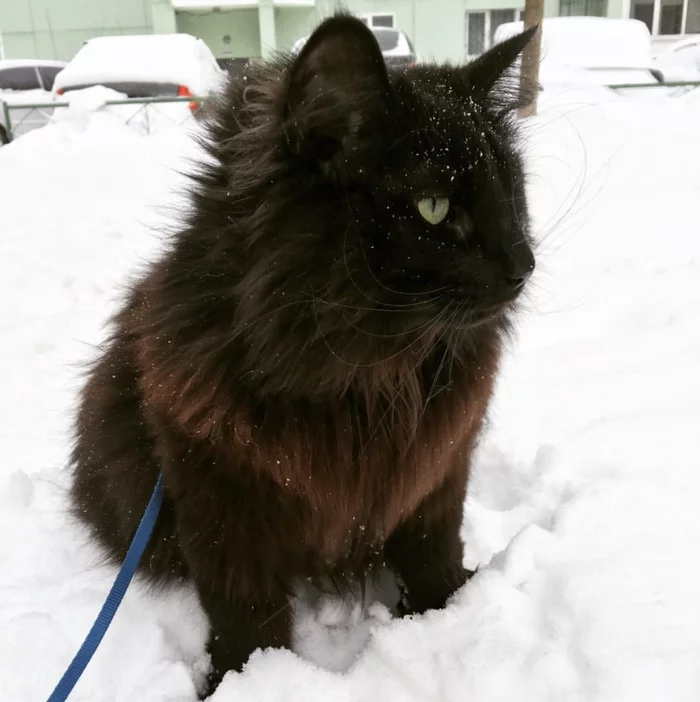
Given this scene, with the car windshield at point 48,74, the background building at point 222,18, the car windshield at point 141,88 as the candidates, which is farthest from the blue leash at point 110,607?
the background building at point 222,18

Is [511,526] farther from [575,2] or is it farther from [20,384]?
[575,2]

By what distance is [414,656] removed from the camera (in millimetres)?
1406

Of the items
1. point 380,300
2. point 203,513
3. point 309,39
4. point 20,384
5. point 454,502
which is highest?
point 309,39

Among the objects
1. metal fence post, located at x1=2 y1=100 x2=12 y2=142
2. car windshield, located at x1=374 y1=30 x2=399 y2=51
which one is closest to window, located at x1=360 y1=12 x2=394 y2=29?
car windshield, located at x1=374 y1=30 x2=399 y2=51

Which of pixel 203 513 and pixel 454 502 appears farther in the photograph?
pixel 454 502

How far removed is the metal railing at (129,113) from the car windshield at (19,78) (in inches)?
130

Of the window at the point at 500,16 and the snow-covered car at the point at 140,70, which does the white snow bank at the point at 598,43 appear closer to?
the snow-covered car at the point at 140,70

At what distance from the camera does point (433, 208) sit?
112 centimetres

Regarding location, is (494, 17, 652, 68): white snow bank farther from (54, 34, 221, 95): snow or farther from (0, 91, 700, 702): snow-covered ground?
(0, 91, 700, 702): snow-covered ground

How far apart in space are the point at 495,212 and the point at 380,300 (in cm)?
26

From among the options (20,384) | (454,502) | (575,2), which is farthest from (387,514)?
(575,2)

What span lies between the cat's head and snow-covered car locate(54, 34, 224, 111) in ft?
23.3

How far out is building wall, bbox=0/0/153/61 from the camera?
16062mm

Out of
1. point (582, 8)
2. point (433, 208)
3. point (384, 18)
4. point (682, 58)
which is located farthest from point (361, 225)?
point (582, 8)
